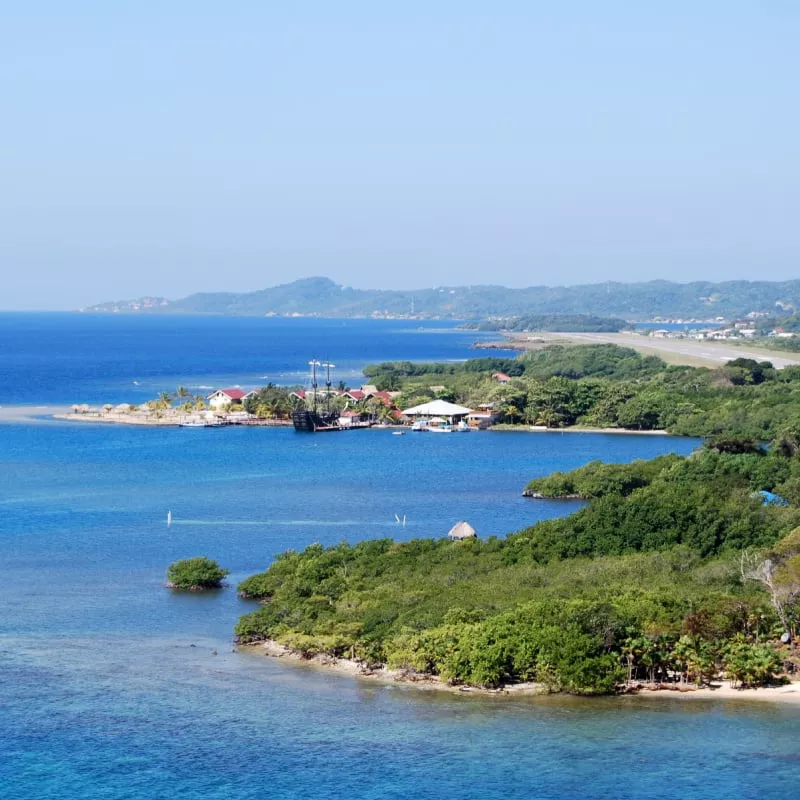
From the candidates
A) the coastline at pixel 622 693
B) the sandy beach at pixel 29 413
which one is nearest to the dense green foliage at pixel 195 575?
the coastline at pixel 622 693

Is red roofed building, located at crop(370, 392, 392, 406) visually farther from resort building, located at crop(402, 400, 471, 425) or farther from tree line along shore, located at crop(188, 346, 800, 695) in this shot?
tree line along shore, located at crop(188, 346, 800, 695)

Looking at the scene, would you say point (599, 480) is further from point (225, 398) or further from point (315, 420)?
point (225, 398)

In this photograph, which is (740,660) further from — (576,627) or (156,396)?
(156,396)

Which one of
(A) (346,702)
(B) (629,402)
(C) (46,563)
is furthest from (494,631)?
(B) (629,402)

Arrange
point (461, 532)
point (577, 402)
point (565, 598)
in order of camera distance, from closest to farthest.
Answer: point (565, 598) < point (461, 532) < point (577, 402)

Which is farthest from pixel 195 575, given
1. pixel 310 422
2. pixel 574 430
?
pixel 574 430

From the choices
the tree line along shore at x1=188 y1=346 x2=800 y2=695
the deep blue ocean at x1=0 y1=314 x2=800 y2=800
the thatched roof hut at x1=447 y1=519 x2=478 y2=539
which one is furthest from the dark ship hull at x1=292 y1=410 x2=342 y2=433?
the thatched roof hut at x1=447 y1=519 x2=478 y2=539
